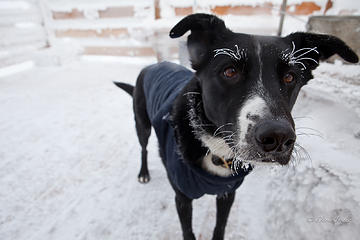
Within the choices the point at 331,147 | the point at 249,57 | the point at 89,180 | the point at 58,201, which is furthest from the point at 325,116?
the point at 58,201

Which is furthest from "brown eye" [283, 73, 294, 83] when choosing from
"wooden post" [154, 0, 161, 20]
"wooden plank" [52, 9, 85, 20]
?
"wooden plank" [52, 9, 85, 20]

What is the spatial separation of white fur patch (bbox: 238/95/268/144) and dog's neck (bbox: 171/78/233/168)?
326 mm

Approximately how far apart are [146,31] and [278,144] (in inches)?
207

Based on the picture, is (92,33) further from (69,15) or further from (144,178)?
(144,178)

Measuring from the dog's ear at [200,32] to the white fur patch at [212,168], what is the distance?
638mm

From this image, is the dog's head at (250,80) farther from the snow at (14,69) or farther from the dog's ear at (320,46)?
the snow at (14,69)

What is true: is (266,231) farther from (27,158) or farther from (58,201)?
(27,158)

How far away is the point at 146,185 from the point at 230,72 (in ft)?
5.41

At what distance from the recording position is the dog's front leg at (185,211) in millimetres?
1618

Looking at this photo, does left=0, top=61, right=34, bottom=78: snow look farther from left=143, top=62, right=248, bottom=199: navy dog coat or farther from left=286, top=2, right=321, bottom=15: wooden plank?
left=286, top=2, right=321, bottom=15: wooden plank

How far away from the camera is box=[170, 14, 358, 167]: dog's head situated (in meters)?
1.01

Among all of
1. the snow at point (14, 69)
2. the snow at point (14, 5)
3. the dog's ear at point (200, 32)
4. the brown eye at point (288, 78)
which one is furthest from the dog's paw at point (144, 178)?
the snow at point (14, 5)

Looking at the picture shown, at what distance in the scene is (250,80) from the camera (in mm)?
1202

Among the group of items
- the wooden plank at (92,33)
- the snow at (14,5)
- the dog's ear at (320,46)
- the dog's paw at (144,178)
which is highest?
the snow at (14,5)
